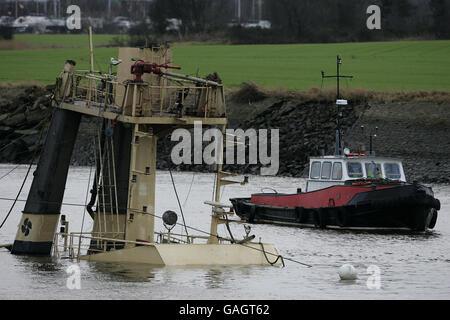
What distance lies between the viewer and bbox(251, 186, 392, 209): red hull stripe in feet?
120

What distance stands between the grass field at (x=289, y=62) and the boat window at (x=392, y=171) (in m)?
32.7

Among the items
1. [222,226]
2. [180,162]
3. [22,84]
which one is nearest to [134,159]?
[222,226]

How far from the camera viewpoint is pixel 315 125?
218 feet

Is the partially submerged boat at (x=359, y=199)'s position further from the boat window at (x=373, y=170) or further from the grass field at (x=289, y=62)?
the grass field at (x=289, y=62)

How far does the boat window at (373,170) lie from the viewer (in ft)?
124

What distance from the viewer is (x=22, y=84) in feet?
260

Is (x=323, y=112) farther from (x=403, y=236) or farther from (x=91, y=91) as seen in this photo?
(x=91, y=91)

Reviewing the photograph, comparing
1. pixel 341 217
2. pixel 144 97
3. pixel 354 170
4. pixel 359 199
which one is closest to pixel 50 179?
pixel 144 97

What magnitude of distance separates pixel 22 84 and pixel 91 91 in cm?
5436

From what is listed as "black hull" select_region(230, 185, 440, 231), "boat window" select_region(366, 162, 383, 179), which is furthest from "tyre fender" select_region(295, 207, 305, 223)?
"boat window" select_region(366, 162, 383, 179)

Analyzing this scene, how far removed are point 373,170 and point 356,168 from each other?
61cm

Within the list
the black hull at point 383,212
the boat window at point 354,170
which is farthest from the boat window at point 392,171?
the black hull at point 383,212

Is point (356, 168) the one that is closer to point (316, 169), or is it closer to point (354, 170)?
point (354, 170)

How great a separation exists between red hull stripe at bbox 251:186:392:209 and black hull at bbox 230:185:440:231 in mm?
199
